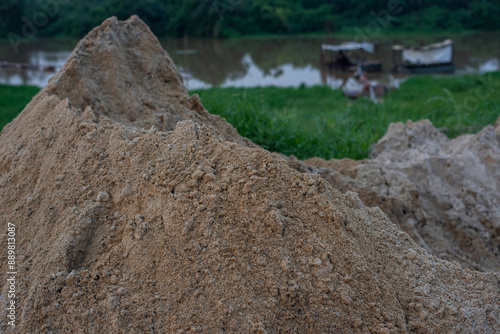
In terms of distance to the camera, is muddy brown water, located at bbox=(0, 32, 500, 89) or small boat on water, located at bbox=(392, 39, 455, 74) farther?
small boat on water, located at bbox=(392, 39, 455, 74)

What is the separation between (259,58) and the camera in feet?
73.7

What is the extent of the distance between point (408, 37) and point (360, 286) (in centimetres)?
3020

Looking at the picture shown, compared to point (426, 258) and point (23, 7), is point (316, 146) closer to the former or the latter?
point (426, 258)

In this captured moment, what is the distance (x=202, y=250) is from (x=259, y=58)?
21746mm

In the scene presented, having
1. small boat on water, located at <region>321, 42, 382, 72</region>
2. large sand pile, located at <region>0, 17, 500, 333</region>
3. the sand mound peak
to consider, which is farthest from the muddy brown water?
large sand pile, located at <region>0, 17, 500, 333</region>

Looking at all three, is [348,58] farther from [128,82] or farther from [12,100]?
[128,82]

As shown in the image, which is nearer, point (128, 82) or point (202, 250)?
point (202, 250)

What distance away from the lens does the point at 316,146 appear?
4.45 m

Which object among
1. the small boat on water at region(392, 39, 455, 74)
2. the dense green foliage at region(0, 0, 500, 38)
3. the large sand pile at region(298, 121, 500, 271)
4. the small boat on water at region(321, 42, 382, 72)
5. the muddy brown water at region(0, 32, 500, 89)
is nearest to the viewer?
the large sand pile at region(298, 121, 500, 271)

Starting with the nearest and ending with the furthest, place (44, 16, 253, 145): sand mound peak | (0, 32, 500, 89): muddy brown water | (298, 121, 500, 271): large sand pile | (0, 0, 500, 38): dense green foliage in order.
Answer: (44, 16, 253, 145): sand mound peak
(298, 121, 500, 271): large sand pile
(0, 32, 500, 89): muddy brown water
(0, 0, 500, 38): dense green foliage

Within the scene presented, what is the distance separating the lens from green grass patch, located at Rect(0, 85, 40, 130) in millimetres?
7106

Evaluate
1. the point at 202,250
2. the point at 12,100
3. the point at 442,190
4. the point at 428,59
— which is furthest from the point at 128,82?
the point at 428,59

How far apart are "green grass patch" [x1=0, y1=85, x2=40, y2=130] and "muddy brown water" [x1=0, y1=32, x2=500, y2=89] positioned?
320cm

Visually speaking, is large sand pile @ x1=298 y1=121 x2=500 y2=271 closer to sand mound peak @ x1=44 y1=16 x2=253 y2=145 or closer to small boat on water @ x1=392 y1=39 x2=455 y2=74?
sand mound peak @ x1=44 y1=16 x2=253 y2=145
